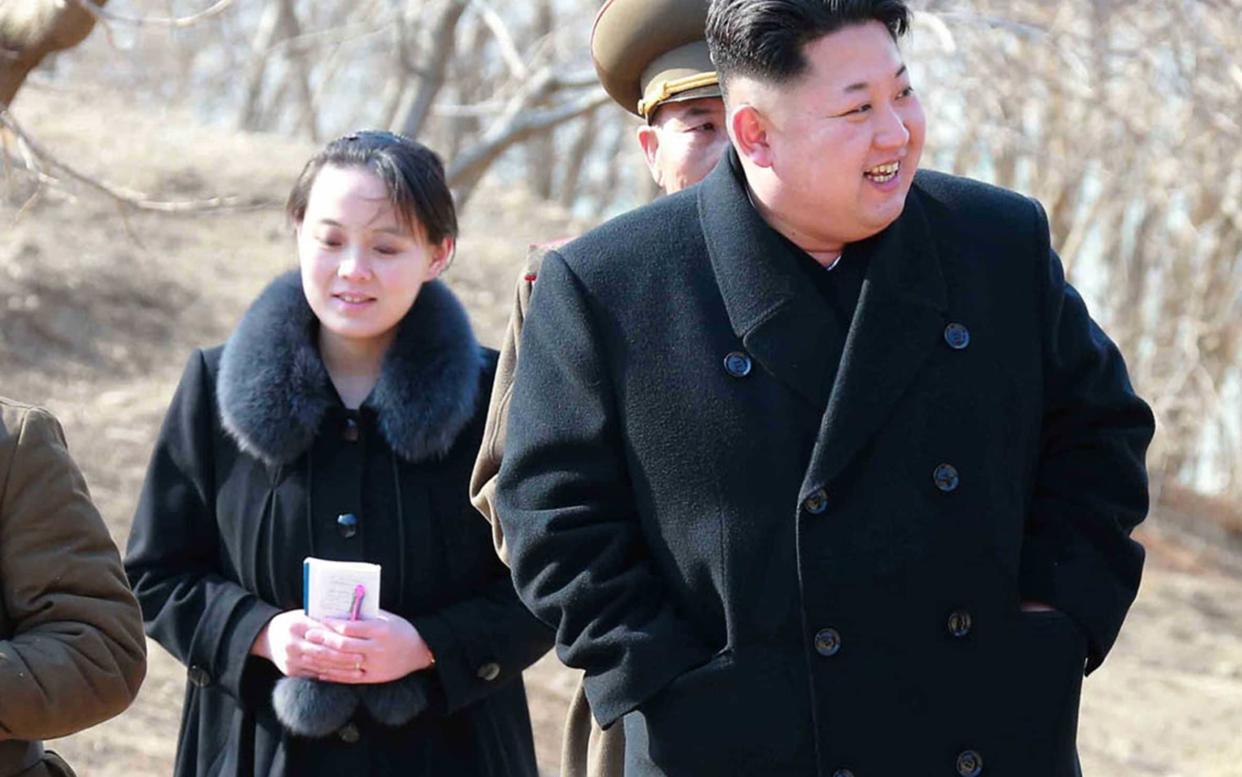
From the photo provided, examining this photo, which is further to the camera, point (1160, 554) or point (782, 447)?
point (1160, 554)

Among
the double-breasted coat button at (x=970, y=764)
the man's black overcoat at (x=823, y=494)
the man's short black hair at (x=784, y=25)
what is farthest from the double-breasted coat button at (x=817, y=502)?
the man's short black hair at (x=784, y=25)

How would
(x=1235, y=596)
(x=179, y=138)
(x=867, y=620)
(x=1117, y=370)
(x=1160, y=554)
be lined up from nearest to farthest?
(x=867, y=620), (x=1117, y=370), (x=1235, y=596), (x=1160, y=554), (x=179, y=138)

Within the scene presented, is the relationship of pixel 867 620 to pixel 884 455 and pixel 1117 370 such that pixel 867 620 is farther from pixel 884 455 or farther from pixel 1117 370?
pixel 1117 370

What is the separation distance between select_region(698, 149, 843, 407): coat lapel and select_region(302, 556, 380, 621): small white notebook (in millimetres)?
936

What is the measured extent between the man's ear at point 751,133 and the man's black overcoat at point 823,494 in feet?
0.26

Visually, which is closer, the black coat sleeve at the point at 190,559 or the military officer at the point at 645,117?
the military officer at the point at 645,117

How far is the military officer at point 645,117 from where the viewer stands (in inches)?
130

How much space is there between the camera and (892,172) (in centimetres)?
271

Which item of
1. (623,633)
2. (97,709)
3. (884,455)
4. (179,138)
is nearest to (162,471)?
(97,709)

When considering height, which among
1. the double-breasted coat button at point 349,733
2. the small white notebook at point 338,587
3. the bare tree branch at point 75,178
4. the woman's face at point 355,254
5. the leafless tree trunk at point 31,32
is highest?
the leafless tree trunk at point 31,32

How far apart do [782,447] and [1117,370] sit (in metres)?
0.53

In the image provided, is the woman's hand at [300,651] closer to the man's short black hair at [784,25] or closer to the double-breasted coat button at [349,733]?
the double-breasted coat button at [349,733]

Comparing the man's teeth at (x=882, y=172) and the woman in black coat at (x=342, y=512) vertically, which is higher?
the man's teeth at (x=882, y=172)

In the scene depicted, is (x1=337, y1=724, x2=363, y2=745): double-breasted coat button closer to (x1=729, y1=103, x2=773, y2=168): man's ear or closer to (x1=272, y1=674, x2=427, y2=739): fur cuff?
(x1=272, y1=674, x2=427, y2=739): fur cuff
